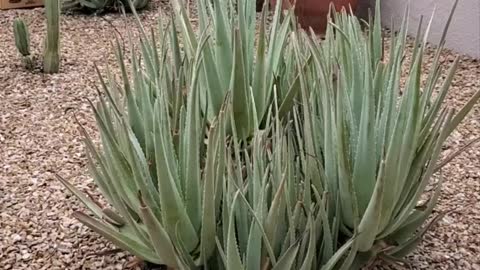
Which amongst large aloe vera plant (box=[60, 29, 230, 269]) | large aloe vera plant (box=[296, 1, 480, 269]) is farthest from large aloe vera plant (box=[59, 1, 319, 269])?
large aloe vera plant (box=[296, 1, 480, 269])

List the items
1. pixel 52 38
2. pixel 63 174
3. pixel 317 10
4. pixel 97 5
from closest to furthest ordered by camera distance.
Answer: pixel 63 174
pixel 52 38
pixel 317 10
pixel 97 5

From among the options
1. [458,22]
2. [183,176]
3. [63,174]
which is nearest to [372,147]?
[183,176]

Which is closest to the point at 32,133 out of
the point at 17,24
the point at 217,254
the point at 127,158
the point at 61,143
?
the point at 61,143

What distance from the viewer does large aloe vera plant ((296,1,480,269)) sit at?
2.08 metres

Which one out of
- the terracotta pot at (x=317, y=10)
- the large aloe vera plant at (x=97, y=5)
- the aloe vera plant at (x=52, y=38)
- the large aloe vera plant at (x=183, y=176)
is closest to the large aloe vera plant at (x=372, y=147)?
the large aloe vera plant at (x=183, y=176)

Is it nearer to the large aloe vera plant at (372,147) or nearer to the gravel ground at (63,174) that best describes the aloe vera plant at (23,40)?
the gravel ground at (63,174)

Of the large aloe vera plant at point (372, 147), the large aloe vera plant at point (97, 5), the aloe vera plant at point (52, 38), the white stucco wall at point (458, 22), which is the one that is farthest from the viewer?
the large aloe vera plant at point (97, 5)

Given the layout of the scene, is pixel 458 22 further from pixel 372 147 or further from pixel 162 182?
pixel 162 182

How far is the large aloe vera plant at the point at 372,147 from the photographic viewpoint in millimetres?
2082

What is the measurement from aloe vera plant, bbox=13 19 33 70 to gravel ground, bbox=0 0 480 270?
0.24ft

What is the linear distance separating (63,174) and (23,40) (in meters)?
1.48

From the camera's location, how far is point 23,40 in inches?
173

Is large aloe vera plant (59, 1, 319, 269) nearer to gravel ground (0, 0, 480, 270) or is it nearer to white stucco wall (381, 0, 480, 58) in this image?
gravel ground (0, 0, 480, 270)

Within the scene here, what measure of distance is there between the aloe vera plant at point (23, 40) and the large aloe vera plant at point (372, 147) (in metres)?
2.42
